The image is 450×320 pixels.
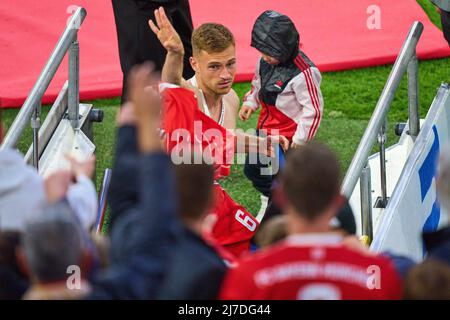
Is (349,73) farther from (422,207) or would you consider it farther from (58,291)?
(58,291)

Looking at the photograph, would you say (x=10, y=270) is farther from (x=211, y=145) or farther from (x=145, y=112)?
(x=211, y=145)

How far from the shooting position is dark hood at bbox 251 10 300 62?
20.0 feet

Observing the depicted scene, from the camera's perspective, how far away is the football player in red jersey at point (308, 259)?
3.22m

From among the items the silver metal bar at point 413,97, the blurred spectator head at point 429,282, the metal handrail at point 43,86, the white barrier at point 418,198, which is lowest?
the white barrier at point 418,198

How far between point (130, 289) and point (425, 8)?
690 cm

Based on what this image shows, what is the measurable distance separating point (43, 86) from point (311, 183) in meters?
2.87

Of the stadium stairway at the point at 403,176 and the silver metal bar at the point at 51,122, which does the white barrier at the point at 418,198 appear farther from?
the silver metal bar at the point at 51,122

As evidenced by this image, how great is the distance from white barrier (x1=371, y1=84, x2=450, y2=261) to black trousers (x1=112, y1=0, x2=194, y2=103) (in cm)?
138

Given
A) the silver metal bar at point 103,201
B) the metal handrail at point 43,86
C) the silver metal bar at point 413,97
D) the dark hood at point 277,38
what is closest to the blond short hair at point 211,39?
the dark hood at point 277,38

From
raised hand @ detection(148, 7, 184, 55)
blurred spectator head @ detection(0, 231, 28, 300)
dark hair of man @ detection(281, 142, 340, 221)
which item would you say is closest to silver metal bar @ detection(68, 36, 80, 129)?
raised hand @ detection(148, 7, 184, 55)

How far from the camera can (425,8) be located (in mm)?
9758

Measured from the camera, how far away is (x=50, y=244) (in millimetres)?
3137

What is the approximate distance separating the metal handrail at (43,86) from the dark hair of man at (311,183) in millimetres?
2393
